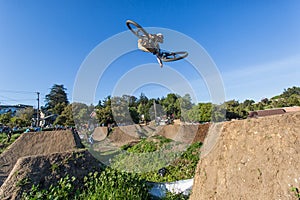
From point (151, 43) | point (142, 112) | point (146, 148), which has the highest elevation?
point (151, 43)

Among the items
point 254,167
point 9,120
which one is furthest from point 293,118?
point 9,120

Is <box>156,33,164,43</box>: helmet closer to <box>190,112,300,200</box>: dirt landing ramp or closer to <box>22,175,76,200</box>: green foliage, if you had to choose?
<box>190,112,300,200</box>: dirt landing ramp

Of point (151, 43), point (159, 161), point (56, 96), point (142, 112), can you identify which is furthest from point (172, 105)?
point (56, 96)

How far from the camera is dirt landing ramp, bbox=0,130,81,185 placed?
758 centimetres

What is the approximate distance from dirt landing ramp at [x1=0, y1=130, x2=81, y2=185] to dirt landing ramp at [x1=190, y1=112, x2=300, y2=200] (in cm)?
657

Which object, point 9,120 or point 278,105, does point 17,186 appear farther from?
point 278,105

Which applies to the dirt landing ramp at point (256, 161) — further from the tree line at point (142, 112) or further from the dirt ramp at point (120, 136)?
the tree line at point (142, 112)

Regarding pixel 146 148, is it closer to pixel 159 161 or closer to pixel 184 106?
pixel 159 161

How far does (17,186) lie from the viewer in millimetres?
3029

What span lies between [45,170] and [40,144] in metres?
5.56

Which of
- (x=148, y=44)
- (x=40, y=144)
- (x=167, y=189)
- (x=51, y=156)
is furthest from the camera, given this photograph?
(x=40, y=144)

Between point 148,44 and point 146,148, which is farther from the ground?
point 148,44

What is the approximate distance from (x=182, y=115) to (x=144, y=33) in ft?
58.9

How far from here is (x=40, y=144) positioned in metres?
8.08
